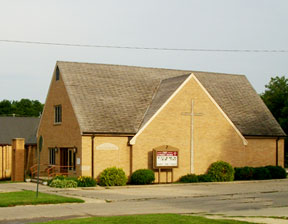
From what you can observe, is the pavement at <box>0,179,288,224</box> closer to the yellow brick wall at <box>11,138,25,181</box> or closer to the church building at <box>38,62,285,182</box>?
the church building at <box>38,62,285,182</box>

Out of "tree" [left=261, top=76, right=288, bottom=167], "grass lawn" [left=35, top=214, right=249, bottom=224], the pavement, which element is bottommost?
the pavement

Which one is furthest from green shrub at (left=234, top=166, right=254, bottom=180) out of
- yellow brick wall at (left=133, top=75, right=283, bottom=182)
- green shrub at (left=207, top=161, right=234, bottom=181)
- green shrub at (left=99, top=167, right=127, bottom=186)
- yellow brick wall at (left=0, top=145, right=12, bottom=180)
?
yellow brick wall at (left=0, top=145, right=12, bottom=180)

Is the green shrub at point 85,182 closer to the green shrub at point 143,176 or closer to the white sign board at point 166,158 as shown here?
the green shrub at point 143,176

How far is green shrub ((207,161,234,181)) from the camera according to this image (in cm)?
3659

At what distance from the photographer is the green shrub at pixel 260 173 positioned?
3828cm

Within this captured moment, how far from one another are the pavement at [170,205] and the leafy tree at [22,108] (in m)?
73.7

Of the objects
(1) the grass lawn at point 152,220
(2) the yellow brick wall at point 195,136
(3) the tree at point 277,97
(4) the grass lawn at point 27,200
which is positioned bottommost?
(4) the grass lawn at point 27,200

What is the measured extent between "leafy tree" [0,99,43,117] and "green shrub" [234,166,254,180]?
6945cm

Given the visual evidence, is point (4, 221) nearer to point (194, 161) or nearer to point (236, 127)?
point (194, 161)

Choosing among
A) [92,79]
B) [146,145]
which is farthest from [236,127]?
[92,79]

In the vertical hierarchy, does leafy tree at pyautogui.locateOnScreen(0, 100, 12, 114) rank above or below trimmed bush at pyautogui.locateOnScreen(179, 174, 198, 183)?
above

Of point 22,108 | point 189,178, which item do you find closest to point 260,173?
point 189,178

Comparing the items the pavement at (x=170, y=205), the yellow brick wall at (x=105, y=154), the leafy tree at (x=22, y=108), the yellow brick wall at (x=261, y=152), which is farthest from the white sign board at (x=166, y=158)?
the leafy tree at (x=22, y=108)

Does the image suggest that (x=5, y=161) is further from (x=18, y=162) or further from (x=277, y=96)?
(x=277, y=96)
